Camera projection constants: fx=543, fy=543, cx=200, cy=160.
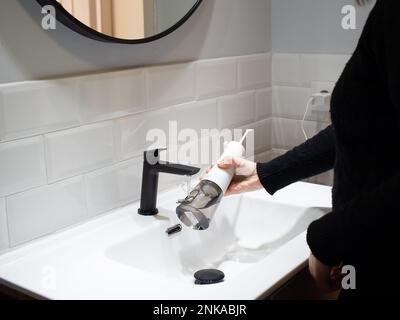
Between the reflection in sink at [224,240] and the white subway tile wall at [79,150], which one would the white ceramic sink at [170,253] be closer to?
the reflection in sink at [224,240]

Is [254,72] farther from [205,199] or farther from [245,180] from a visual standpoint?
[205,199]

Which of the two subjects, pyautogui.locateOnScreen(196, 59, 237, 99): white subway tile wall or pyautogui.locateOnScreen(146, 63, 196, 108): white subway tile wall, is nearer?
pyautogui.locateOnScreen(146, 63, 196, 108): white subway tile wall

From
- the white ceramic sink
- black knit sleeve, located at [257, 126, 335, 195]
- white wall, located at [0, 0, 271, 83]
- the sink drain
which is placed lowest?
the sink drain

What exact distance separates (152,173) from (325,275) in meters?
0.45

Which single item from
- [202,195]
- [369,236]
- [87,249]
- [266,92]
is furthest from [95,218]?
[266,92]

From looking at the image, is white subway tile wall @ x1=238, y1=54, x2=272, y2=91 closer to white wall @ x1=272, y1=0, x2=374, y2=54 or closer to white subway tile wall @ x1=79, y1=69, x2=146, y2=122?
white wall @ x1=272, y1=0, x2=374, y2=54

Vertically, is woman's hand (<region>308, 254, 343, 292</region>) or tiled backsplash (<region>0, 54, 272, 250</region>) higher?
tiled backsplash (<region>0, 54, 272, 250</region>)

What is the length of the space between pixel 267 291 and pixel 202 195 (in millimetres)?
287

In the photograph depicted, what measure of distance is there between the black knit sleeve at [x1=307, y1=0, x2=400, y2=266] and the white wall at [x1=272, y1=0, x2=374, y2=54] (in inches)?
31.8

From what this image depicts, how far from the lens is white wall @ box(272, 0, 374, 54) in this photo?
153 centimetres

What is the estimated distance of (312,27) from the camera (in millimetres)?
1589


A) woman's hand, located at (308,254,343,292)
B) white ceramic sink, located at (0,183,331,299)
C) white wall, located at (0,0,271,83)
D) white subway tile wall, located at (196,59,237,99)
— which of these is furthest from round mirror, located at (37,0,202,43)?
woman's hand, located at (308,254,343,292)

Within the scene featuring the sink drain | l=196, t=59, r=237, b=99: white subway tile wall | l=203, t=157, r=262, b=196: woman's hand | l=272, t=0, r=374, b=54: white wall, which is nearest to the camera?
the sink drain

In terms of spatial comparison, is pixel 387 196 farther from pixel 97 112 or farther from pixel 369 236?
pixel 97 112
